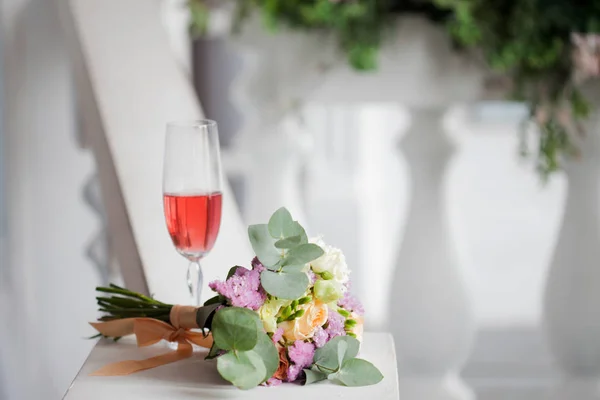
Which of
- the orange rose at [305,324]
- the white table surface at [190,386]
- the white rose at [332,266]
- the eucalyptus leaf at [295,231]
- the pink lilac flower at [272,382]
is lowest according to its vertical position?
the white table surface at [190,386]

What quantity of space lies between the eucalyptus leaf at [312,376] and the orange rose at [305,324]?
0.09ft

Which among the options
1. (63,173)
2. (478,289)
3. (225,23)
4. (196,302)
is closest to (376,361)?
(196,302)

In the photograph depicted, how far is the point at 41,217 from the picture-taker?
5.67 feet

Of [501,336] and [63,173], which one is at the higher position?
[63,173]

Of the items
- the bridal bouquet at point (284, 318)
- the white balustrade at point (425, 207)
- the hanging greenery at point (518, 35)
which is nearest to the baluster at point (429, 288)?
the white balustrade at point (425, 207)

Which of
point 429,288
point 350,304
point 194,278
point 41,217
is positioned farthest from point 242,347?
point 41,217

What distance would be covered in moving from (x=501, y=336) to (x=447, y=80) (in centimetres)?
166

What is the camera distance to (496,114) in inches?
198

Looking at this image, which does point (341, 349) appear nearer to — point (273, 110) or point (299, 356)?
point (299, 356)

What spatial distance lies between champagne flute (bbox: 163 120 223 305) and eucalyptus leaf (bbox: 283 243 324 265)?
17cm

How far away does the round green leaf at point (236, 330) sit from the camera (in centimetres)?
68

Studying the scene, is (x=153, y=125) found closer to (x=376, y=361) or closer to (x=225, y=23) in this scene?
(x=376, y=361)

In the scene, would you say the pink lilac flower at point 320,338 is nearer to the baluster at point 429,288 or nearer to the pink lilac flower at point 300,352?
the pink lilac flower at point 300,352

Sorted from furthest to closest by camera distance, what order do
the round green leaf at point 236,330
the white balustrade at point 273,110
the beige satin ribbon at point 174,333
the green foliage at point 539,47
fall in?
the white balustrade at point 273,110 < the green foliage at point 539,47 < the beige satin ribbon at point 174,333 < the round green leaf at point 236,330
